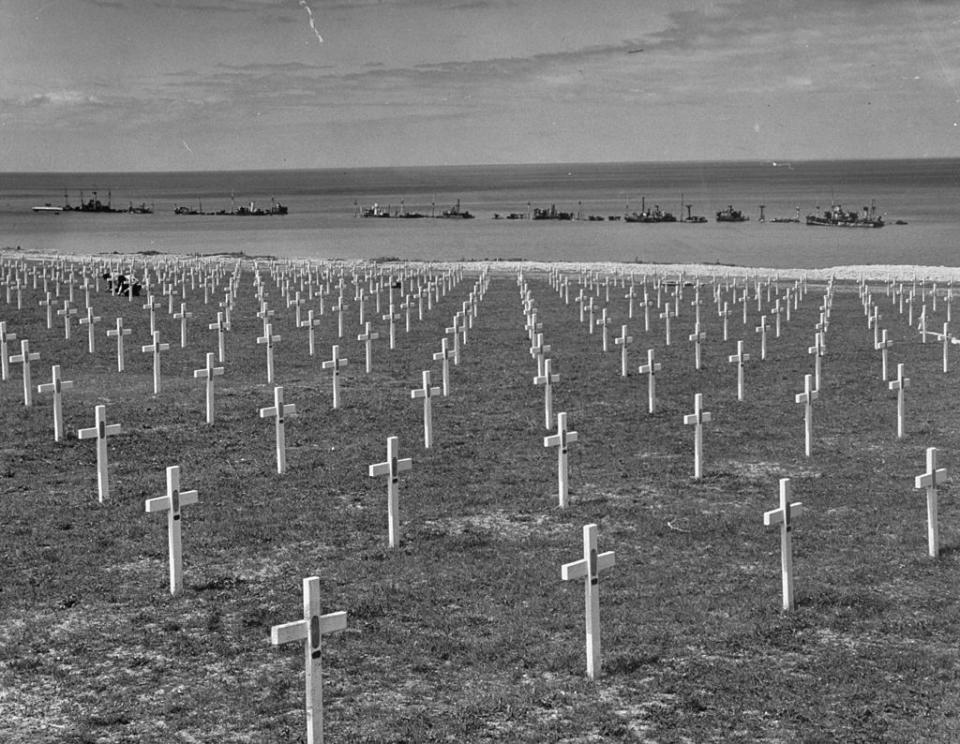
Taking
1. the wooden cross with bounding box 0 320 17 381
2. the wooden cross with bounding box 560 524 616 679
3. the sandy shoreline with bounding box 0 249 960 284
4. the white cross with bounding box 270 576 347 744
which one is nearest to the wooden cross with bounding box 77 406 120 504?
the wooden cross with bounding box 560 524 616 679

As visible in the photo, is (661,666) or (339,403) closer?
(661,666)

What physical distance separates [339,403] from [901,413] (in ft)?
26.4

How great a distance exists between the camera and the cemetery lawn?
8.06m

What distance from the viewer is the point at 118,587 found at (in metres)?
10.5

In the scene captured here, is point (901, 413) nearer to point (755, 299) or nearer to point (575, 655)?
point (575, 655)

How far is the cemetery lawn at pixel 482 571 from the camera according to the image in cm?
806

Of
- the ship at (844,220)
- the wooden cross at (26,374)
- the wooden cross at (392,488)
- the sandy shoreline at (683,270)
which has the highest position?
the ship at (844,220)

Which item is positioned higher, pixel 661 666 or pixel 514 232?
pixel 514 232

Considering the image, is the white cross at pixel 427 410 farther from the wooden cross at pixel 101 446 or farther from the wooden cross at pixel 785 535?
the wooden cross at pixel 785 535

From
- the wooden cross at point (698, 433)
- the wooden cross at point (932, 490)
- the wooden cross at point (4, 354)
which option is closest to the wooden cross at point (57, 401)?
the wooden cross at point (4, 354)

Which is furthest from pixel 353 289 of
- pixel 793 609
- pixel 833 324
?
pixel 793 609

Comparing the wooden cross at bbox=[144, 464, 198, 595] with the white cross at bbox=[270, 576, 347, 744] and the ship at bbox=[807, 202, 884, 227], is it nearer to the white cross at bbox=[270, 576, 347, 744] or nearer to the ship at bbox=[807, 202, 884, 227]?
the white cross at bbox=[270, 576, 347, 744]

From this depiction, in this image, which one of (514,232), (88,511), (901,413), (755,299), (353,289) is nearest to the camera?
(88,511)

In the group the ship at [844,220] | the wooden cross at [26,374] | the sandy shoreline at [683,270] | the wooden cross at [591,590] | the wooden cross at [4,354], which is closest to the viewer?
the wooden cross at [591,590]
